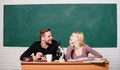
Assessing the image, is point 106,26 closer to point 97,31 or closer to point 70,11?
point 97,31

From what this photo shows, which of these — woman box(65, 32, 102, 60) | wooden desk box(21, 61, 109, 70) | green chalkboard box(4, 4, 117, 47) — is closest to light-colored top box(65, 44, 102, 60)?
woman box(65, 32, 102, 60)

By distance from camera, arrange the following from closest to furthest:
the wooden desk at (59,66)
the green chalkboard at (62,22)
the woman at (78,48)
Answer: the wooden desk at (59,66) → the woman at (78,48) → the green chalkboard at (62,22)

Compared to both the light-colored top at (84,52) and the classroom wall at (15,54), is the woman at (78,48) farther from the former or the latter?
the classroom wall at (15,54)

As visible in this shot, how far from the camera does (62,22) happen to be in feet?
12.9

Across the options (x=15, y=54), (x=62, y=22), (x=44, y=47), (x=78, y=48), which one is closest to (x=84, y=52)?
(x=78, y=48)

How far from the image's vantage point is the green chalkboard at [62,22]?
3885 mm

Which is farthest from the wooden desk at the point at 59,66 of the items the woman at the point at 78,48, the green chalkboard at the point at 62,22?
the green chalkboard at the point at 62,22

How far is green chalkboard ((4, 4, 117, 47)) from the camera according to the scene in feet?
12.7

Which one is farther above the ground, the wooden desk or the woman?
the woman

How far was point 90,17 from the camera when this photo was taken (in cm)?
391

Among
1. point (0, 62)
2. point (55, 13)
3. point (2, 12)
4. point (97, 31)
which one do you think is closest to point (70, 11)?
point (55, 13)

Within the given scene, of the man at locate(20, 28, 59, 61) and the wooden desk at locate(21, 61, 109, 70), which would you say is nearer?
the wooden desk at locate(21, 61, 109, 70)

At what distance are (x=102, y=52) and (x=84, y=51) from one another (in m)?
0.99

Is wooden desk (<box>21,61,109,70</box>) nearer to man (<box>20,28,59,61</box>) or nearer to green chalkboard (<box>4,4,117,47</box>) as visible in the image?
man (<box>20,28,59,61</box>)
